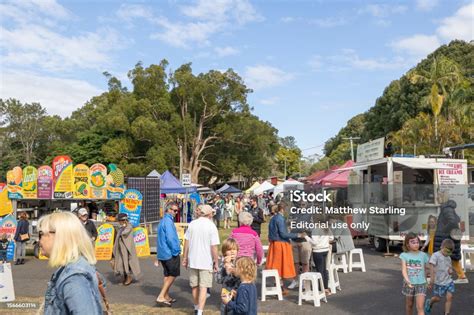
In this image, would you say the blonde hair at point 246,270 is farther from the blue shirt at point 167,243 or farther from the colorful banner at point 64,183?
the colorful banner at point 64,183

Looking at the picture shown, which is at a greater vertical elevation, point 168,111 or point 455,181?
point 168,111

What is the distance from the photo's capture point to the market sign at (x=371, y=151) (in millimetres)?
15000

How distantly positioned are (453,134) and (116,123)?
91.3 feet

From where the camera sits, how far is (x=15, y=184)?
55.2ft

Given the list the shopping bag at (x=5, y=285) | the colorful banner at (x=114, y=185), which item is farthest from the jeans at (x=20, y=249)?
the shopping bag at (x=5, y=285)

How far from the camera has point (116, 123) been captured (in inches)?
1679

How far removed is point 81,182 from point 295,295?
10115 millimetres

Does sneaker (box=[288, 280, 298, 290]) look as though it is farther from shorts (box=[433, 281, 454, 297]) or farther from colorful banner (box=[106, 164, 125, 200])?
colorful banner (box=[106, 164, 125, 200])

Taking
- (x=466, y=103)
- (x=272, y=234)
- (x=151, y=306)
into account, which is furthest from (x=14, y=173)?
(x=466, y=103)

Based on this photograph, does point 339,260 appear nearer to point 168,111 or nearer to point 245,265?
point 245,265

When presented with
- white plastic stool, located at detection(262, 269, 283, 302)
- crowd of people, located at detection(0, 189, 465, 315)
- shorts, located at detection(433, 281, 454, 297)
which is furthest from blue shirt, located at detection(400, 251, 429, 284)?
white plastic stool, located at detection(262, 269, 283, 302)

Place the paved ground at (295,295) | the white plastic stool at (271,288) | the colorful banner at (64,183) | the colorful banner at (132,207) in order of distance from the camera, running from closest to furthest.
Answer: the paved ground at (295,295)
the white plastic stool at (271,288)
the colorful banner at (132,207)
the colorful banner at (64,183)

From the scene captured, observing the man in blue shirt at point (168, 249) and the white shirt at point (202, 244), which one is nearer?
the white shirt at point (202, 244)

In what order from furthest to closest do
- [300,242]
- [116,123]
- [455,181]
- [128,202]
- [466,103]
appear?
[116,123], [466,103], [128,202], [455,181], [300,242]
